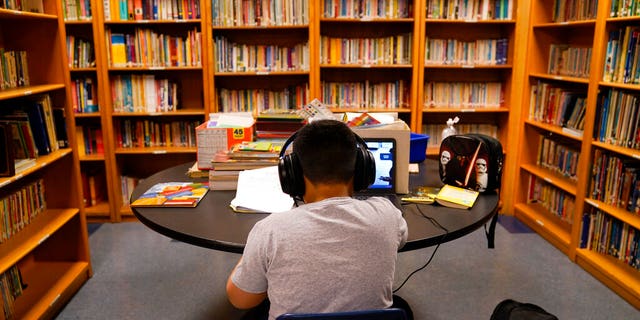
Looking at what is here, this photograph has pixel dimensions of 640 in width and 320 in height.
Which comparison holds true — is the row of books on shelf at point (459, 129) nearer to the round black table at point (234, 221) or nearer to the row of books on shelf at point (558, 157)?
the row of books on shelf at point (558, 157)

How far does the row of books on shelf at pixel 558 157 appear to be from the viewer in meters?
3.54

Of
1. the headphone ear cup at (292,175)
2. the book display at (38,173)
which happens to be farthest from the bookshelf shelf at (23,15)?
the headphone ear cup at (292,175)

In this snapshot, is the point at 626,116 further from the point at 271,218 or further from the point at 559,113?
the point at 271,218

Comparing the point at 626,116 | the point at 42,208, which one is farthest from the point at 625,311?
the point at 42,208

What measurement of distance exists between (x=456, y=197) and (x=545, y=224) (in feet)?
6.70

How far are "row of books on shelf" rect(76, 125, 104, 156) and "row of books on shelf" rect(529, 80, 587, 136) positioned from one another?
3.42 metres

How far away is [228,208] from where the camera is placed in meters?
1.90

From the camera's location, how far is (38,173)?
283 centimetres

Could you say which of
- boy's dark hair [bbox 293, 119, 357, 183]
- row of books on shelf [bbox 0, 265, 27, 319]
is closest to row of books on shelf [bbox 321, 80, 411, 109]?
row of books on shelf [bbox 0, 265, 27, 319]

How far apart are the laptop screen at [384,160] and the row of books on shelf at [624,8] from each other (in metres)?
1.82

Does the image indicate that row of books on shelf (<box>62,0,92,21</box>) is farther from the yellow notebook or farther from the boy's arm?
the boy's arm

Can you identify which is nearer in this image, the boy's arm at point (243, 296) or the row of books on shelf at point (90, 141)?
the boy's arm at point (243, 296)

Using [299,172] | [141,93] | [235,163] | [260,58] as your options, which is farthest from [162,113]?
[299,172]

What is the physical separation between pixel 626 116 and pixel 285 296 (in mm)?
2524
